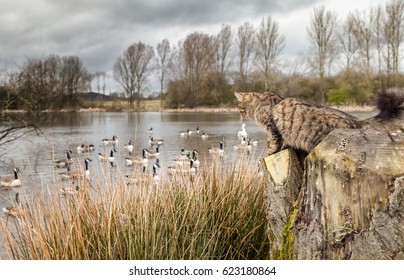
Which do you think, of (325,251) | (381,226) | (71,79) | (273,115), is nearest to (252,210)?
(273,115)

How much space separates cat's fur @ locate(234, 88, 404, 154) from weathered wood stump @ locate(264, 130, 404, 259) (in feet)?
0.94

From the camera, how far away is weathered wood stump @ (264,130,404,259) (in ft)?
5.24

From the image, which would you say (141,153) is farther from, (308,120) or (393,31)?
(308,120)

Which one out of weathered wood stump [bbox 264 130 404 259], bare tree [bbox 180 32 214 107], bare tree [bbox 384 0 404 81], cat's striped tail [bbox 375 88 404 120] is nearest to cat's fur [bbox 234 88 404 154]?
cat's striped tail [bbox 375 88 404 120]

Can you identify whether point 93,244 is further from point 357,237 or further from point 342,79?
point 342,79

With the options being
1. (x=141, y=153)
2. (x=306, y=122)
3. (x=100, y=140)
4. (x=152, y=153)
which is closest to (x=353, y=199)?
(x=306, y=122)

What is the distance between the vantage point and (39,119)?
316 inches

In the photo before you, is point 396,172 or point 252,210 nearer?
point 396,172

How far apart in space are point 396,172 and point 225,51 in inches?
192

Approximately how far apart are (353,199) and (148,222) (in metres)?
1.17

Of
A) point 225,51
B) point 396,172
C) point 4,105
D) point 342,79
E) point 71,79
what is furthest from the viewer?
point 71,79

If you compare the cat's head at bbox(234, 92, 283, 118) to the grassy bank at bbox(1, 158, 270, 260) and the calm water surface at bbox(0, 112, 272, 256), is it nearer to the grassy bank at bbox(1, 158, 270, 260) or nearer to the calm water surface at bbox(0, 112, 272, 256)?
the grassy bank at bbox(1, 158, 270, 260)

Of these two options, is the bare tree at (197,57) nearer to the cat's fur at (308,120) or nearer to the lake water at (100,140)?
the lake water at (100,140)

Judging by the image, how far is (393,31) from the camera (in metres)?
4.43
